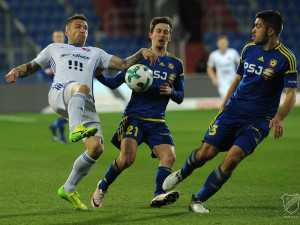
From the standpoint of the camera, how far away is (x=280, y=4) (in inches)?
1024

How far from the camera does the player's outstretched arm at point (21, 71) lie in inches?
250

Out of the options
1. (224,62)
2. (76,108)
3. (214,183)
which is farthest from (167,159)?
(224,62)

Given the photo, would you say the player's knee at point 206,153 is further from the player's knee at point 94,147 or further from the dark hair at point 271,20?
the dark hair at point 271,20

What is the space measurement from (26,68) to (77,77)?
1.72ft

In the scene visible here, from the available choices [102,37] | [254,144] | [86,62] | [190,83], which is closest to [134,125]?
[86,62]

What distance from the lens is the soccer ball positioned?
21.5 ft

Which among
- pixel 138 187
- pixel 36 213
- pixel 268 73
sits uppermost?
pixel 268 73

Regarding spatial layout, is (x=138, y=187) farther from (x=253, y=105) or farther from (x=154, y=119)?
(x=253, y=105)

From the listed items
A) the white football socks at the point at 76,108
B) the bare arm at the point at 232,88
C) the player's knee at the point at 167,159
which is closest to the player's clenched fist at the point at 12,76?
the white football socks at the point at 76,108

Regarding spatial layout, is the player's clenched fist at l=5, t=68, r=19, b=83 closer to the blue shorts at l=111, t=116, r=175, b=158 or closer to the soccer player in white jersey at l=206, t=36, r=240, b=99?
the blue shorts at l=111, t=116, r=175, b=158

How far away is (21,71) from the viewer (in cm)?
650

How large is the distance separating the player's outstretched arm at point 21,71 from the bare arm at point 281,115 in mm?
2448

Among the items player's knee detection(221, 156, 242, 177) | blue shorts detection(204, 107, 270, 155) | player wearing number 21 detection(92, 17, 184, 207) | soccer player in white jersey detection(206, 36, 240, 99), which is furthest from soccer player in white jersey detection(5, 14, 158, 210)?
soccer player in white jersey detection(206, 36, 240, 99)

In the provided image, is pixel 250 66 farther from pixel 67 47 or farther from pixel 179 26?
pixel 179 26
